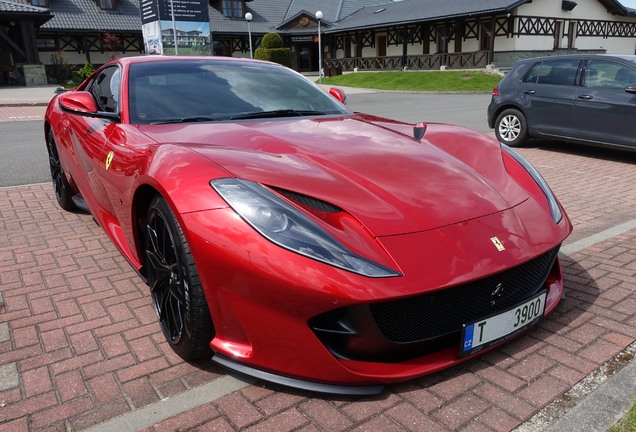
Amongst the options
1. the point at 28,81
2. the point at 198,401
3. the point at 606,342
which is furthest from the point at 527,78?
the point at 28,81

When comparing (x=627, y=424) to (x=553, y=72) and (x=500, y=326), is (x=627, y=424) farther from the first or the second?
(x=553, y=72)

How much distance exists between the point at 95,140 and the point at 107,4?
3661 centimetres

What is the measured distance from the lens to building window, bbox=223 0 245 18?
130ft

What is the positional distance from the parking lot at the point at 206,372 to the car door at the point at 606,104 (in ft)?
13.5

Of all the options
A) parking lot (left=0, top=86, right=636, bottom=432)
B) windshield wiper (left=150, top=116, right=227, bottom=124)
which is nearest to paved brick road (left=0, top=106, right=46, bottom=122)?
parking lot (left=0, top=86, right=636, bottom=432)

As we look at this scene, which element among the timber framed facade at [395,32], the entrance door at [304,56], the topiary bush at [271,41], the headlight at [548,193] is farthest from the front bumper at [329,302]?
the entrance door at [304,56]

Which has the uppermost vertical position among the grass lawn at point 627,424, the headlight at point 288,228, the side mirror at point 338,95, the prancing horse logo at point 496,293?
the side mirror at point 338,95

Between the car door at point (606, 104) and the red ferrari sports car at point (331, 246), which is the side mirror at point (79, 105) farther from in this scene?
the car door at point (606, 104)

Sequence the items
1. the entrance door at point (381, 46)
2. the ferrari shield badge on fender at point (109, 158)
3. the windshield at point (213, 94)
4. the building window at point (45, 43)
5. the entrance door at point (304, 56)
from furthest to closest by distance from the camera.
A: the entrance door at point (304, 56) < the entrance door at point (381, 46) < the building window at point (45, 43) < the windshield at point (213, 94) < the ferrari shield badge on fender at point (109, 158)

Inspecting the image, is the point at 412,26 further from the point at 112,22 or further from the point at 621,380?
the point at 621,380

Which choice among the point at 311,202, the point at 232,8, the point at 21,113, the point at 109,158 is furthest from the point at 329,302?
the point at 232,8

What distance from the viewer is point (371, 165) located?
2.51m

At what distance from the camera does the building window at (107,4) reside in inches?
1362

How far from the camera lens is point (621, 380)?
225 centimetres
